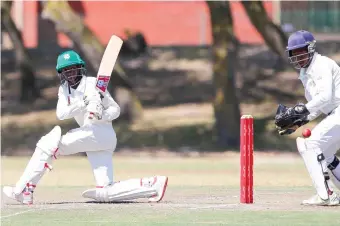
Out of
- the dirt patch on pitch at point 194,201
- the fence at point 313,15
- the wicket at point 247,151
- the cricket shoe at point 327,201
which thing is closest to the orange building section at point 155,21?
the fence at point 313,15

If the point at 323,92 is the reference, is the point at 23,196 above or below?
below

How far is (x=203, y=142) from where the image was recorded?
2575 cm

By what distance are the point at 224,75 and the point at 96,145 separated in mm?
12471

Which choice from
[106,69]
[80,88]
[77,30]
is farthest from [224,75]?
[80,88]

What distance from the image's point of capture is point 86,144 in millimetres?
12539

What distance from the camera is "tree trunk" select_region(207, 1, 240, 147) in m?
24.7

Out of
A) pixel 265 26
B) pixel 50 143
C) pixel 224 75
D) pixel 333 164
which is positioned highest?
pixel 50 143

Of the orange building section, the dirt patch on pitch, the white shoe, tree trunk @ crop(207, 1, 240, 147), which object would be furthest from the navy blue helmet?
the orange building section

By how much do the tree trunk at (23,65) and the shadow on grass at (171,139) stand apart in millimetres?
4639

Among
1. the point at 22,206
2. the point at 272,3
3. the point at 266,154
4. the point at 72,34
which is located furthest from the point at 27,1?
the point at 22,206

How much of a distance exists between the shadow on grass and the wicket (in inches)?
492

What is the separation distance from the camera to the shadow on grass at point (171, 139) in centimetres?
2527

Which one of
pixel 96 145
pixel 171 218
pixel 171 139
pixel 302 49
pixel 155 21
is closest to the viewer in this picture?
pixel 171 218

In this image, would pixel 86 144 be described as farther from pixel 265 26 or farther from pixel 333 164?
pixel 265 26
